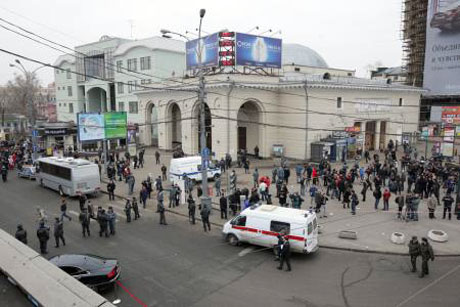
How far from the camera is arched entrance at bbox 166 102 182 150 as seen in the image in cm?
4234

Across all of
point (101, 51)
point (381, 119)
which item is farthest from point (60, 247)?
point (101, 51)

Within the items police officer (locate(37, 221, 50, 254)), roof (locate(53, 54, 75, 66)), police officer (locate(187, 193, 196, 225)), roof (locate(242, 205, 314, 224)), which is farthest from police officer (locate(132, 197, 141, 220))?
roof (locate(53, 54, 75, 66))

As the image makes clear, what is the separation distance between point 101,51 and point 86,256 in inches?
2246

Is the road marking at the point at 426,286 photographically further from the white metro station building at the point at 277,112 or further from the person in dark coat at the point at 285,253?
the white metro station building at the point at 277,112

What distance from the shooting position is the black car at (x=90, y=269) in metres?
10.4

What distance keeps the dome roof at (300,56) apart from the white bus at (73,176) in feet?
122

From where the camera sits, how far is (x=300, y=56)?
55750 mm

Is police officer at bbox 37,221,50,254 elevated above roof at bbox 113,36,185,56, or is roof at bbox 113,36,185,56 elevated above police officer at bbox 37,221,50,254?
roof at bbox 113,36,185,56

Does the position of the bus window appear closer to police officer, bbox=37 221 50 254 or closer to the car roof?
the car roof

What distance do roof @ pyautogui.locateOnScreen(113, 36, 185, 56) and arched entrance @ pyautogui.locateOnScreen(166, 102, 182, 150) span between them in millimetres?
14913

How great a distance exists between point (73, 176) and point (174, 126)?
22.5 meters

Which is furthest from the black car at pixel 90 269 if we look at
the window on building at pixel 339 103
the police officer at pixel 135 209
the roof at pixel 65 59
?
the roof at pixel 65 59

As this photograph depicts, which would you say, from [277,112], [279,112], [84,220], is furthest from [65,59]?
[84,220]

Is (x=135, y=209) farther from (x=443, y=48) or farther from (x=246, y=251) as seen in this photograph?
(x=443, y=48)
